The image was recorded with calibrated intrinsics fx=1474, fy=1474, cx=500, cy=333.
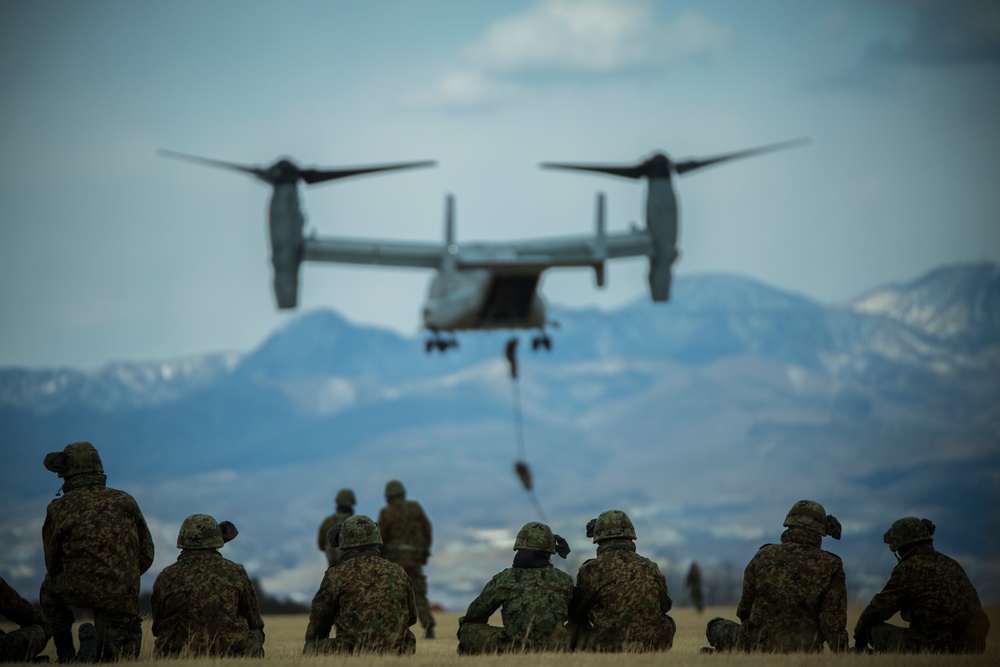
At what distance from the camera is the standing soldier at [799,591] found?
1384cm

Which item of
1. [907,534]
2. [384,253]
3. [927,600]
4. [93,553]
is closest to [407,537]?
[93,553]

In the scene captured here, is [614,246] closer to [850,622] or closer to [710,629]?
[850,622]

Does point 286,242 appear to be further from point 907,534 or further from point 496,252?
point 907,534

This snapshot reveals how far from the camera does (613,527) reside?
558 inches

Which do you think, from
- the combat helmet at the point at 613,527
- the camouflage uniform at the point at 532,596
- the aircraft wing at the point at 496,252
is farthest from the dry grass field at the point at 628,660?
the aircraft wing at the point at 496,252

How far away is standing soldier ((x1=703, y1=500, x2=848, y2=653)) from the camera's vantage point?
1384cm

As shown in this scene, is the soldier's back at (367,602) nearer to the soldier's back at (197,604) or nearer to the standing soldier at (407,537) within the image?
the soldier's back at (197,604)

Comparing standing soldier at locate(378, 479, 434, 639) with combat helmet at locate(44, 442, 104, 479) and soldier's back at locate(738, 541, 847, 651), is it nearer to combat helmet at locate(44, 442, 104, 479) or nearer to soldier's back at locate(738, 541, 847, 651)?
combat helmet at locate(44, 442, 104, 479)

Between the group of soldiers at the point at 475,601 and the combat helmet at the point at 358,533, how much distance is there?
13 millimetres

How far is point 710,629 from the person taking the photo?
599 inches

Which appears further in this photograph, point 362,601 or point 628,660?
point 362,601

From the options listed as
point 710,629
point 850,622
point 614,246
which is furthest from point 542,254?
point 710,629

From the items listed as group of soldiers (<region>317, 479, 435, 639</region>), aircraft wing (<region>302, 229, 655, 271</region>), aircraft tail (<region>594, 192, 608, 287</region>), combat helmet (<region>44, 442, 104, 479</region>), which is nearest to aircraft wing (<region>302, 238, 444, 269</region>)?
aircraft wing (<region>302, 229, 655, 271</region>)

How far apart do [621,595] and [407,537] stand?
26.8ft
